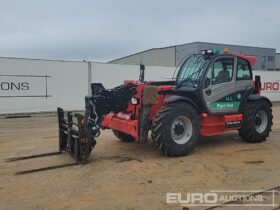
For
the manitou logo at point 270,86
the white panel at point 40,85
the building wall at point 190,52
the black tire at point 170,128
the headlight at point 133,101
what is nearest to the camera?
the black tire at point 170,128

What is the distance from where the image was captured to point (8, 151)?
348 inches

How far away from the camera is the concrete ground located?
552 centimetres

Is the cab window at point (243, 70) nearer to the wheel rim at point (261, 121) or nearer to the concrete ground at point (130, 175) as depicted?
the wheel rim at point (261, 121)

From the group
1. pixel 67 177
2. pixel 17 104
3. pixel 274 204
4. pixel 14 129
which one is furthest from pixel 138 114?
pixel 17 104

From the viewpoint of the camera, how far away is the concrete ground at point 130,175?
5.52 metres

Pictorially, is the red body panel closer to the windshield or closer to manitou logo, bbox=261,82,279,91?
the windshield

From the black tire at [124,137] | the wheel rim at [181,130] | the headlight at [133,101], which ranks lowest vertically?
the black tire at [124,137]

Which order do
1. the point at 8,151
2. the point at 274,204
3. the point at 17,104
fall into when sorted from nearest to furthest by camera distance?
the point at 274,204, the point at 8,151, the point at 17,104

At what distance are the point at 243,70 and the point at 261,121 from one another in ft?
4.72

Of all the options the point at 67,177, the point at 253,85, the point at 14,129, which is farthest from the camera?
the point at 14,129

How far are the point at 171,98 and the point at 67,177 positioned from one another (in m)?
2.77

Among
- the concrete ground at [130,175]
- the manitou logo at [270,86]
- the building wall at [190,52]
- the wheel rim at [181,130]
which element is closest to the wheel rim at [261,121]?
the concrete ground at [130,175]

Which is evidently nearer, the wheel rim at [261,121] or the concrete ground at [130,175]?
the concrete ground at [130,175]

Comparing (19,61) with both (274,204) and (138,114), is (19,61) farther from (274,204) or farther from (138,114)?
(274,204)
